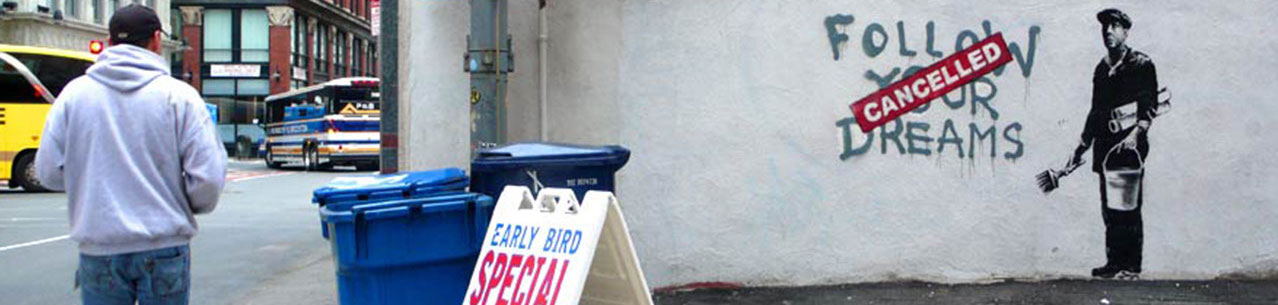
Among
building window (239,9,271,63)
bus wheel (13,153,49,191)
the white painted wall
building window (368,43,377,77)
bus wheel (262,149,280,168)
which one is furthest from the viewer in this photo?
building window (368,43,377,77)

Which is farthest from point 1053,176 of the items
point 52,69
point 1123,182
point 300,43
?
point 300,43

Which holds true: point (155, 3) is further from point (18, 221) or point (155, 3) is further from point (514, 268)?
point (514, 268)

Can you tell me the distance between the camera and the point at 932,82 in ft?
26.1

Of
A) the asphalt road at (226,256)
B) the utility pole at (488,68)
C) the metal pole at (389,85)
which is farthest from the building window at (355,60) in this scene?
the utility pole at (488,68)

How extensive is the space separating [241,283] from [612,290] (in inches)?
218

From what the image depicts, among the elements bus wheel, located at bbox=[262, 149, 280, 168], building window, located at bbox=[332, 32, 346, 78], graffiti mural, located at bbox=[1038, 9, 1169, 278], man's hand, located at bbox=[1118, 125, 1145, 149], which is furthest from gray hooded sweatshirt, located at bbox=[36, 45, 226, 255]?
building window, located at bbox=[332, 32, 346, 78]

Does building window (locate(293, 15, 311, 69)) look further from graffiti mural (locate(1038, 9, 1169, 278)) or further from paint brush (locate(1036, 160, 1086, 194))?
graffiti mural (locate(1038, 9, 1169, 278))

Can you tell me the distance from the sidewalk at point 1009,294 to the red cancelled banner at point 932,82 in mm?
1051

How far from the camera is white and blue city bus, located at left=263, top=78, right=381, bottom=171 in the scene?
33.3 meters

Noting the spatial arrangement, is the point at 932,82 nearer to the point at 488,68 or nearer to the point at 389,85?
the point at 488,68

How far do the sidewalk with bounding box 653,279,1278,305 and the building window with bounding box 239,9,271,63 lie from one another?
50507mm

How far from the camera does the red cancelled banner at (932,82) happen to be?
26.0 ft

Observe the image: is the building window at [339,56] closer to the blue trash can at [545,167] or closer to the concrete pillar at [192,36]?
the concrete pillar at [192,36]

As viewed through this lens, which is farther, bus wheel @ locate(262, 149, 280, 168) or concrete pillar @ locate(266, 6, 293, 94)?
concrete pillar @ locate(266, 6, 293, 94)
